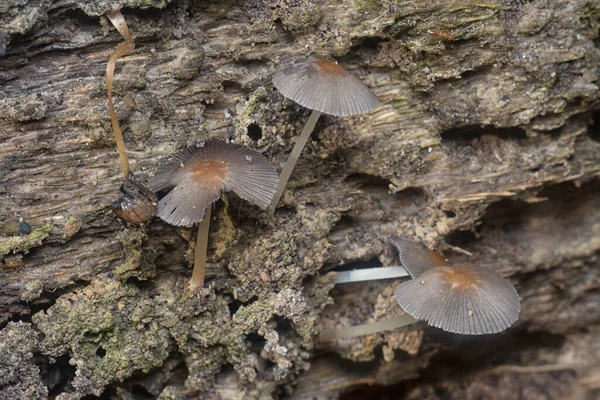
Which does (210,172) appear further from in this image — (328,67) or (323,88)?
(328,67)

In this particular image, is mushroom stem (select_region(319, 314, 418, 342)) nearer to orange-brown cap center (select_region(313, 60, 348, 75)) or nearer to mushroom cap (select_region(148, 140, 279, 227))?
mushroom cap (select_region(148, 140, 279, 227))

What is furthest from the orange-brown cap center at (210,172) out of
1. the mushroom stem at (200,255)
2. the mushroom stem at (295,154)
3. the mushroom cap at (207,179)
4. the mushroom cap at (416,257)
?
the mushroom cap at (416,257)

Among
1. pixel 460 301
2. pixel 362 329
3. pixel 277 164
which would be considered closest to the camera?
pixel 460 301

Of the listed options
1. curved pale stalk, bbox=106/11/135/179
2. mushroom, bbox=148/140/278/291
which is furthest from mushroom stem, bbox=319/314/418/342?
curved pale stalk, bbox=106/11/135/179

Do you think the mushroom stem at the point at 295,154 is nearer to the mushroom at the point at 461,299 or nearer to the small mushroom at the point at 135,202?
the small mushroom at the point at 135,202

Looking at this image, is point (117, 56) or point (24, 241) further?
point (24, 241)

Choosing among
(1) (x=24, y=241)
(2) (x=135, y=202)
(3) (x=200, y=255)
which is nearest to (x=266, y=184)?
(3) (x=200, y=255)
